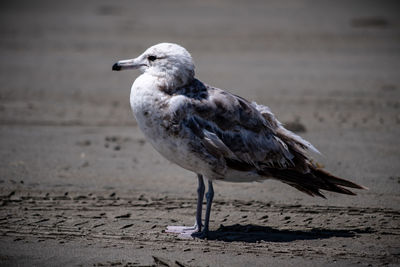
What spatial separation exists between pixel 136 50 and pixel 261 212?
32.2ft

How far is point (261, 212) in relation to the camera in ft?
18.2

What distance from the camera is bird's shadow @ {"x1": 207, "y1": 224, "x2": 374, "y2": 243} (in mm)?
4875

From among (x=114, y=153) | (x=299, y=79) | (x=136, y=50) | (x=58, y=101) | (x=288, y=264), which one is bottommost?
(x=288, y=264)

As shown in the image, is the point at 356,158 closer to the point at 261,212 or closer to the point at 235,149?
the point at 261,212

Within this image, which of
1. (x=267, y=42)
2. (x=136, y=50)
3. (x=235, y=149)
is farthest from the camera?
(x=267, y=42)

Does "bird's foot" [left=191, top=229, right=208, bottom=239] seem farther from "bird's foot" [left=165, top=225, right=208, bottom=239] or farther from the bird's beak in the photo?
the bird's beak

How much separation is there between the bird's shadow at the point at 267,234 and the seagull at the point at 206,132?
0.66 feet

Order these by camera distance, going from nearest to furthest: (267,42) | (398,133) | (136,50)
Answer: (398,133) → (136,50) → (267,42)

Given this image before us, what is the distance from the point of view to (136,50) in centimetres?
1458

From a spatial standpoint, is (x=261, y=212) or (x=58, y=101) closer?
(x=261, y=212)

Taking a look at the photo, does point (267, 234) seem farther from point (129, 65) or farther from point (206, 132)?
point (129, 65)

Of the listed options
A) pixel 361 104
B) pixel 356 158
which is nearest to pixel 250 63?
pixel 361 104

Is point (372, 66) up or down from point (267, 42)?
down

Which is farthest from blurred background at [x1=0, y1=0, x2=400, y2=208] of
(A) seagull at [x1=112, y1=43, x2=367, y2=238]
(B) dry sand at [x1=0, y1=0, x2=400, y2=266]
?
(A) seagull at [x1=112, y1=43, x2=367, y2=238]
